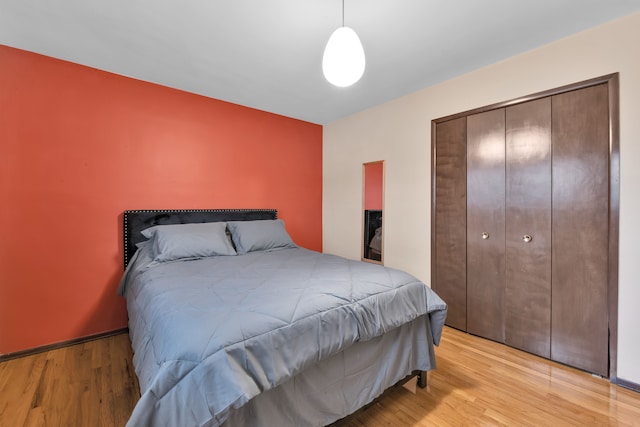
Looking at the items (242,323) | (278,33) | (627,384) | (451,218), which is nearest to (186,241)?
(242,323)

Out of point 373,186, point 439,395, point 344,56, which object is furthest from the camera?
point 373,186

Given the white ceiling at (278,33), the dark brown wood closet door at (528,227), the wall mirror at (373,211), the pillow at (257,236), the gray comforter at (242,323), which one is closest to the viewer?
the gray comforter at (242,323)

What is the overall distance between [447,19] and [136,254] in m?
3.08

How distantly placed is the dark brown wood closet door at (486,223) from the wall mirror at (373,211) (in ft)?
3.32

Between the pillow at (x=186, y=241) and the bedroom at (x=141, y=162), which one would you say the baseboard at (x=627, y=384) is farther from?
the pillow at (x=186, y=241)

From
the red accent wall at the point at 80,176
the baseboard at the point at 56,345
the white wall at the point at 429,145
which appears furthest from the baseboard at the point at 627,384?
the baseboard at the point at 56,345

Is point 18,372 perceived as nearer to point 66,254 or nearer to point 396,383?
point 66,254

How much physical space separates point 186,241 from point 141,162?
0.96m

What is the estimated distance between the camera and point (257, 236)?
2.85 meters

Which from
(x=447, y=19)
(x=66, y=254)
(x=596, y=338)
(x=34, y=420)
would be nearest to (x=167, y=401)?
(x=34, y=420)

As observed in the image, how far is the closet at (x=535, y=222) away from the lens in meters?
1.90

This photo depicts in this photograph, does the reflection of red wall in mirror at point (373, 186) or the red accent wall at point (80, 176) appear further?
the reflection of red wall in mirror at point (373, 186)

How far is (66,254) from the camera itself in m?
2.35

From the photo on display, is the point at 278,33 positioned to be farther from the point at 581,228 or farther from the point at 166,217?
the point at 581,228
